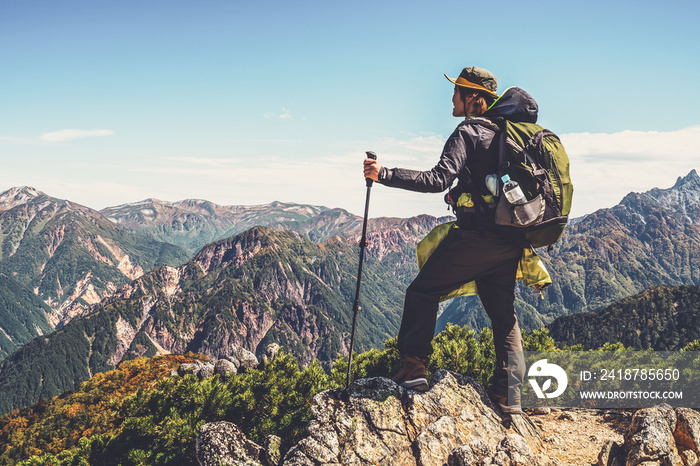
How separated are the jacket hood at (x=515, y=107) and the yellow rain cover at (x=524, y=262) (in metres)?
1.89

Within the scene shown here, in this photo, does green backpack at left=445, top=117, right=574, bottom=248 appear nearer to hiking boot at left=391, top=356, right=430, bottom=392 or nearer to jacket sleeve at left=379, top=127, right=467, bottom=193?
jacket sleeve at left=379, top=127, right=467, bottom=193

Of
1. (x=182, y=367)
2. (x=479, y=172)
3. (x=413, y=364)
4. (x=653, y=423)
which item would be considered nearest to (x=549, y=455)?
(x=653, y=423)

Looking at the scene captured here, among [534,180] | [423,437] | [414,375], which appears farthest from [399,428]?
[534,180]

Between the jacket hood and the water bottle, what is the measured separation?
117 centimetres

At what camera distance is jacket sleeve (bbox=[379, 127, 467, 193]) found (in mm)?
5973

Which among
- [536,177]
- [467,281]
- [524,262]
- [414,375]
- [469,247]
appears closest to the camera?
[536,177]

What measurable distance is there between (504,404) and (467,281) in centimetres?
286

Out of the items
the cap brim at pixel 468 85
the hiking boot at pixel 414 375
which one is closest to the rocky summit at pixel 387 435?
the hiking boot at pixel 414 375

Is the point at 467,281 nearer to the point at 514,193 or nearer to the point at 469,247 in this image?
the point at 469,247

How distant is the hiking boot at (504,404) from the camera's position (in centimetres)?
790

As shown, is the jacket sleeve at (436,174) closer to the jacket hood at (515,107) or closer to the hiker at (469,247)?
the hiker at (469,247)

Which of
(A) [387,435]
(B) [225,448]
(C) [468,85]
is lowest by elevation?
(B) [225,448]

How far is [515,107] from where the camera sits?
21.2ft

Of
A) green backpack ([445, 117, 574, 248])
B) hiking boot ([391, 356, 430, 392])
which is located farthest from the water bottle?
hiking boot ([391, 356, 430, 392])
